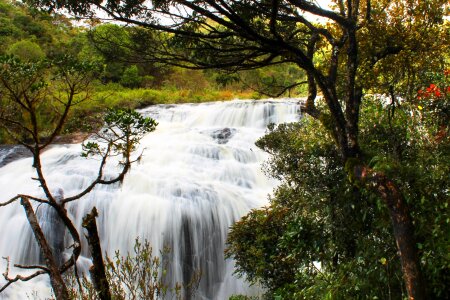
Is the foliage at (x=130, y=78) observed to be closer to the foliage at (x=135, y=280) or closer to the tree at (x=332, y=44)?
the tree at (x=332, y=44)

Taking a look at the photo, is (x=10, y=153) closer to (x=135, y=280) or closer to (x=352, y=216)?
(x=135, y=280)

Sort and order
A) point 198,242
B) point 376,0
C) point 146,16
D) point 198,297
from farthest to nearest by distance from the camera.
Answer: point 198,242 → point 198,297 → point 376,0 → point 146,16

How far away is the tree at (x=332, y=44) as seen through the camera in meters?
3.65

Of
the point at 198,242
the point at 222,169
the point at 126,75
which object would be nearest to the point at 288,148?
the point at 198,242

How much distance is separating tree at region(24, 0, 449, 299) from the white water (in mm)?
4617

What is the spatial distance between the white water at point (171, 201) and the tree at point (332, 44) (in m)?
4.62

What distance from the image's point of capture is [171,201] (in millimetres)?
10867

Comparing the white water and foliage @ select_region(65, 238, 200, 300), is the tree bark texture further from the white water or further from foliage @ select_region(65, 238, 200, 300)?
the white water

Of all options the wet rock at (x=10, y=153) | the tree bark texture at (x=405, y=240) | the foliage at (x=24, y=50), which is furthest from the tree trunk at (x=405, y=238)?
the foliage at (x=24, y=50)

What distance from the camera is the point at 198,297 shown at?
30.2 ft

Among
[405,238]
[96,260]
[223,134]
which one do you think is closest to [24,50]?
[223,134]

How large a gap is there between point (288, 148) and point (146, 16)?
347 centimetres

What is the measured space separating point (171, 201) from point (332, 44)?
6862 millimetres

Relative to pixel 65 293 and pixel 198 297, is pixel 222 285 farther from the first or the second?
pixel 65 293
